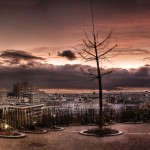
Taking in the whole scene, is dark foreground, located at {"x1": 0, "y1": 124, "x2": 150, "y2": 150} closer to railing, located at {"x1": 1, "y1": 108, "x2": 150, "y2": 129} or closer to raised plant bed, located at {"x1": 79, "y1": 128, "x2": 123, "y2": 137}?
raised plant bed, located at {"x1": 79, "y1": 128, "x2": 123, "y2": 137}

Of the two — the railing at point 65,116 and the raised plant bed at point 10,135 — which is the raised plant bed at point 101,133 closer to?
the raised plant bed at point 10,135

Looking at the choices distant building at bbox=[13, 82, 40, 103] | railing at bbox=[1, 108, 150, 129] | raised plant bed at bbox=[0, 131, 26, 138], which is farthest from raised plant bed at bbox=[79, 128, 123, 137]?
distant building at bbox=[13, 82, 40, 103]

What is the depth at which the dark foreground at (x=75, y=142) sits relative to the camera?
12.3 m

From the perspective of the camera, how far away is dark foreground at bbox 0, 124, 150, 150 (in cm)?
1234

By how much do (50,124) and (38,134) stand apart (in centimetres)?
297

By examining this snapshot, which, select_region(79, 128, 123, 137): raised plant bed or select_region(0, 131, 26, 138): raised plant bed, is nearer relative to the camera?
select_region(0, 131, 26, 138): raised plant bed

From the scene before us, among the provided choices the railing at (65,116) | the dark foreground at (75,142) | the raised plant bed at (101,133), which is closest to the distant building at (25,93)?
the railing at (65,116)

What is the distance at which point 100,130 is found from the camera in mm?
15977

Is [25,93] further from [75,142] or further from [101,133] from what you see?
[75,142]

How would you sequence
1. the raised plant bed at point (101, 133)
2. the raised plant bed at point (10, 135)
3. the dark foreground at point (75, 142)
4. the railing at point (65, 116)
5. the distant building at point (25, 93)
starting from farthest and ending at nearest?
the distant building at point (25, 93) < the railing at point (65, 116) < the raised plant bed at point (101, 133) < the raised plant bed at point (10, 135) < the dark foreground at point (75, 142)

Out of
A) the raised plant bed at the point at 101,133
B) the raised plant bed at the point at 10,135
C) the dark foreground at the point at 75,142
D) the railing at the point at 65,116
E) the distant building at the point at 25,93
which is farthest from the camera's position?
the distant building at the point at 25,93

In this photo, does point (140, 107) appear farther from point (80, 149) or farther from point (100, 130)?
point (80, 149)

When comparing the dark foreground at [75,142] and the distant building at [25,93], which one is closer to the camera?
the dark foreground at [75,142]

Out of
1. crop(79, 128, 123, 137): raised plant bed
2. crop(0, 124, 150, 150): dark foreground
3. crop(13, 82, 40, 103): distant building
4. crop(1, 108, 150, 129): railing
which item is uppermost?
crop(13, 82, 40, 103): distant building
